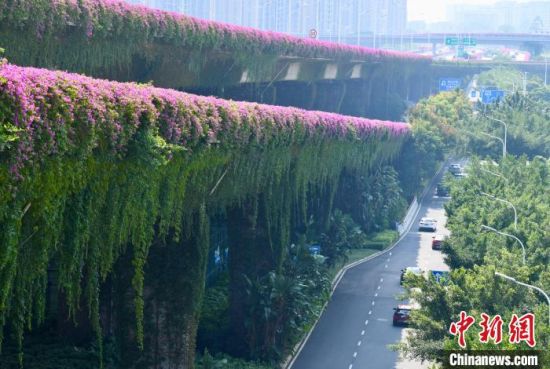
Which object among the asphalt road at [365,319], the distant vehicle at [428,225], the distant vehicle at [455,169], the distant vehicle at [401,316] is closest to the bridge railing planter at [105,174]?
the asphalt road at [365,319]

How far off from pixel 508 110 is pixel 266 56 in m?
42.9

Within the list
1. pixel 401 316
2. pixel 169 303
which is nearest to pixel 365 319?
pixel 401 316

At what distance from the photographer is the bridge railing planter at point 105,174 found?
20.0 meters

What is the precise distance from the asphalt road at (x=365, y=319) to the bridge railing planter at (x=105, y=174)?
8.92m

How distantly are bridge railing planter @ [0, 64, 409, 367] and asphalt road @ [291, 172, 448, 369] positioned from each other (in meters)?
8.92

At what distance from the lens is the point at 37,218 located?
69.1 feet

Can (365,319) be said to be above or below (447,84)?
below

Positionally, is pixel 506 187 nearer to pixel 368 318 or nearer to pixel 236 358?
pixel 368 318

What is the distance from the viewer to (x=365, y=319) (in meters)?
50.2

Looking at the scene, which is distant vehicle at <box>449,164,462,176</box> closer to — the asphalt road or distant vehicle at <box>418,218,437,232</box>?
distant vehicle at <box>418,218,437,232</box>

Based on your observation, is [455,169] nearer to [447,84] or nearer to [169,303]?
[447,84]

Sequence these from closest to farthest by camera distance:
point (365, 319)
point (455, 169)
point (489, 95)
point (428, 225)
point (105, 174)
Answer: point (105, 174), point (365, 319), point (428, 225), point (455, 169), point (489, 95)

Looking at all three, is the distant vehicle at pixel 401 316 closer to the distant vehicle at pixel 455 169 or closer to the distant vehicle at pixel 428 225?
the distant vehicle at pixel 428 225

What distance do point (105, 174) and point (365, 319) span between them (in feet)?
92.1
